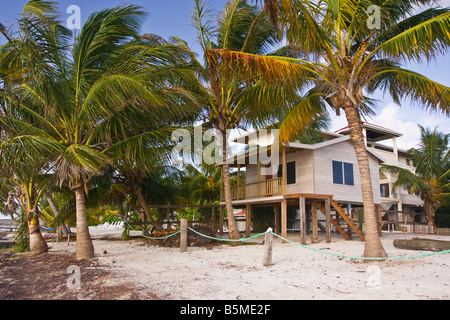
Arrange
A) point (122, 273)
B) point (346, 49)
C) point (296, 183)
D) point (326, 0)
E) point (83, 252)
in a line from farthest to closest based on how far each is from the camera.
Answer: point (296, 183) < point (83, 252) < point (346, 49) < point (326, 0) < point (122, 273)

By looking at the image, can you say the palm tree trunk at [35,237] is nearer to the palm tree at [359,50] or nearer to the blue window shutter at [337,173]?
the palm tree at [359,50]

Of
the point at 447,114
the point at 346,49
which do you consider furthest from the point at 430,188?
the point at 346,49

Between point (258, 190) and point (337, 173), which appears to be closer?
point (337, 173)

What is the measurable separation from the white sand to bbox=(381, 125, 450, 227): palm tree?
1294 cm

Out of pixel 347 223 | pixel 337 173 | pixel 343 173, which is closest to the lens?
Result: pixel 347 223

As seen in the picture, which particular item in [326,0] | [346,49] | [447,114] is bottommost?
[447,114]

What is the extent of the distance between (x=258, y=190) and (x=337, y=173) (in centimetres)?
387

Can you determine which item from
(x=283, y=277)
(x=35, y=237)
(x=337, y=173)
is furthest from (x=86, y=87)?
(x=337, y=173)

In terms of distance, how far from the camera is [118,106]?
10211 millimetres

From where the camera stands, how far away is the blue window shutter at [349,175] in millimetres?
16984

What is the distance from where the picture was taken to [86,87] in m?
10.5

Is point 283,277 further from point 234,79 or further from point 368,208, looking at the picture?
point 234,79
